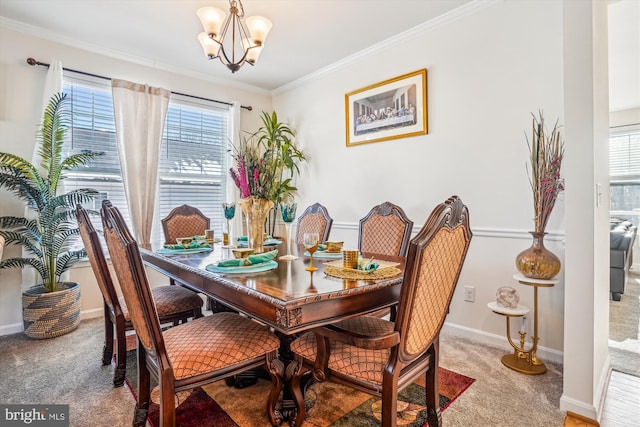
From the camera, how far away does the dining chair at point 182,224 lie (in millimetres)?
2904

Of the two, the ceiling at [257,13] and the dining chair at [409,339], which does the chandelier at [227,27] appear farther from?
the dining chair at [409,339]

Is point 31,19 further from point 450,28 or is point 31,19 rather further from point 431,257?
point 431,257

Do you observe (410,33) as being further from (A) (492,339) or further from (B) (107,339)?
(B) (107,339)

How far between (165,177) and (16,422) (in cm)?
256

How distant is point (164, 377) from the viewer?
46.9 inches

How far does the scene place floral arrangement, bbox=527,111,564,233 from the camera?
201cm

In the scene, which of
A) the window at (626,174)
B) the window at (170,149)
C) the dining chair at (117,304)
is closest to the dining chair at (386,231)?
the dining chair at (117,304)

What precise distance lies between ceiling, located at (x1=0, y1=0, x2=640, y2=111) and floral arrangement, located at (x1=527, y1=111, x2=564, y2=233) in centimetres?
135

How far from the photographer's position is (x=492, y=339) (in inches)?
98.3

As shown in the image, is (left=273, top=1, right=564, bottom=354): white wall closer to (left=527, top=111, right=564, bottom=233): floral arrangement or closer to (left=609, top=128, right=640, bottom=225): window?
(left=527, top=111, right=564, bottom=233): floral arrangement

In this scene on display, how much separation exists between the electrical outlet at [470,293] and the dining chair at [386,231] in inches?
31.1

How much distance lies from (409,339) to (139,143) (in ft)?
10.9

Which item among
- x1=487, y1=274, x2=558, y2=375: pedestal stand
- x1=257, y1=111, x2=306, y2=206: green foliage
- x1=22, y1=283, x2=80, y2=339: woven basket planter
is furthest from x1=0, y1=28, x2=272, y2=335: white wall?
x1=487, y1=274, x2=558, y2=375: pedestal stand

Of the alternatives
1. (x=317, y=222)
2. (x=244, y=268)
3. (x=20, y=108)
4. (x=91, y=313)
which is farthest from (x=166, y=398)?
(x=20, y=108)
